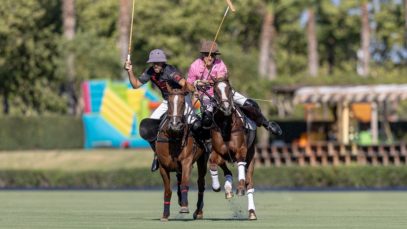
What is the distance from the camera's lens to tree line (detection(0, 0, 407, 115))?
5744cm

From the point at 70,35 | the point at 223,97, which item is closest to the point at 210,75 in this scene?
the point at 223,97

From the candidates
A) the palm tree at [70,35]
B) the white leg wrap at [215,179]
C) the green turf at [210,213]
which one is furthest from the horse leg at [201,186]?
the palm tree at [70,35]

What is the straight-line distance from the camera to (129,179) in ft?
136

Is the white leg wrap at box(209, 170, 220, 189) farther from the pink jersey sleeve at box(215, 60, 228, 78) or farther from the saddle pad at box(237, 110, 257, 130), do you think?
the pink jersey sleeve at box(215, 60, 228, 78)

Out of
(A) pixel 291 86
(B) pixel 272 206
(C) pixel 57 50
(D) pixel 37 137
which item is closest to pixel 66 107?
(C) pixel 57 50

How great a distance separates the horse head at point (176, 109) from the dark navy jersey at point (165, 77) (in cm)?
27

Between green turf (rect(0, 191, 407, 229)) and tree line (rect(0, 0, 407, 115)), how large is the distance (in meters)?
20.3

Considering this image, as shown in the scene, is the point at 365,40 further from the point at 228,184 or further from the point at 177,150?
the point at 228,184

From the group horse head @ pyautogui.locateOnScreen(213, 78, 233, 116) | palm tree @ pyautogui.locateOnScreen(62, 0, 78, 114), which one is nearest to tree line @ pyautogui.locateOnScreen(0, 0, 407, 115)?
palm tree @ pyautogui.locateOnScreen(62, 0, 78, 114)

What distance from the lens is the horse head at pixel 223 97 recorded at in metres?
19.5

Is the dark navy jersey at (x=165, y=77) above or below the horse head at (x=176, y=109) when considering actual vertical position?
above

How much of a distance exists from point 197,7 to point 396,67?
2266cm

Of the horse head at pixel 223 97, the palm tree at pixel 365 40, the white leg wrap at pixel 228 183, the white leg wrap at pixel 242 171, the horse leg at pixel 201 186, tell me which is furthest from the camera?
the palm tree at pixel 365 40

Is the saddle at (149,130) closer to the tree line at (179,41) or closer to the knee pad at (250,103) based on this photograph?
the knee pad at (250,103)
